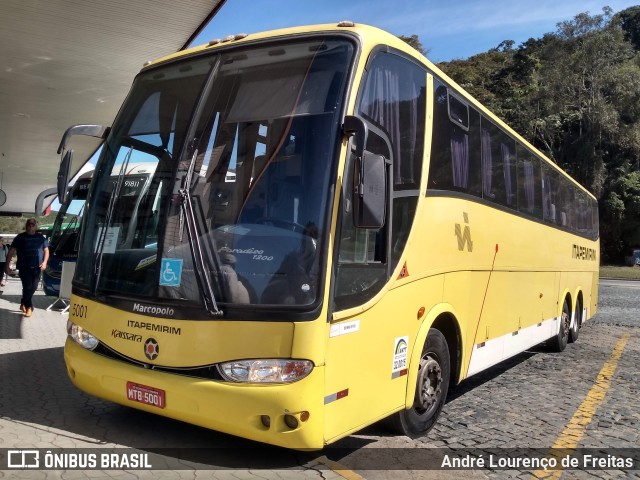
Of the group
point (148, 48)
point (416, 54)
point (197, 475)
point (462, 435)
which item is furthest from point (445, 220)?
point (148, 48)

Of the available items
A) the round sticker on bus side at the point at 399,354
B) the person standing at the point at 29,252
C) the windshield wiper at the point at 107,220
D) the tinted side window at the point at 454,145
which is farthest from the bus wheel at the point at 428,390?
the person standing at the point at 29,252

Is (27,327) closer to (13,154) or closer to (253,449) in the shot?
(253,449)

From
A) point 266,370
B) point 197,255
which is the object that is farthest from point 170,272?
point 266,370

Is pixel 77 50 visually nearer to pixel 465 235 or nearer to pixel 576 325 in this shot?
pixel 465 235

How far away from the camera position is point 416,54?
17.0ft

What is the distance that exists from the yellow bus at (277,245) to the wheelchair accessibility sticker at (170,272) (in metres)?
0.01

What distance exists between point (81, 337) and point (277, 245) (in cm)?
194

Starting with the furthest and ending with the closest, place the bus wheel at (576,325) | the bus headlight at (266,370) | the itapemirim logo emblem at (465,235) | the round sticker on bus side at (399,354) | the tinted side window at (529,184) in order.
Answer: the bus wheel at (576,325) < the tinted side window at (529,184) < the itapemirim logo emblem at (465,235) < the round sticker on bus side at (399,354) < the bus headlight at (266,370)

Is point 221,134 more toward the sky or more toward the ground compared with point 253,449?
more toward the sky

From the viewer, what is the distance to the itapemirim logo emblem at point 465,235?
226 inches

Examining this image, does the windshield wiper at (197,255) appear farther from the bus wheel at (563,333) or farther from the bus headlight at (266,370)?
the bus wheel at (563,333)

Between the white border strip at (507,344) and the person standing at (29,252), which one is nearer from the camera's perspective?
the white border strip at (507,344)

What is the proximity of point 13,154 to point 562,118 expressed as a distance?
5159 centimetres

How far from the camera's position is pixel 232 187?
412 centimetres
